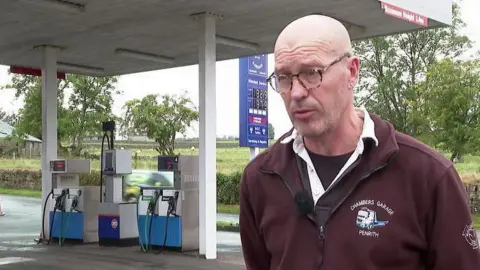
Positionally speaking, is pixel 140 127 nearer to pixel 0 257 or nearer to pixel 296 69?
pixel 0 257

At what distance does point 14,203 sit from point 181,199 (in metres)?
16.3

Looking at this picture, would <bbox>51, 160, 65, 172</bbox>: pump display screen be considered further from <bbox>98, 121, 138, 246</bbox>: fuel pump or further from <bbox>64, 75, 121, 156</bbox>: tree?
<bbox>64, 75, 121, 156</bbox>: tree

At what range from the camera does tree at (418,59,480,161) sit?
19.1m

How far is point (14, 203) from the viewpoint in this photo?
25.3 metres

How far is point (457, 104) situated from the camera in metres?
19.1

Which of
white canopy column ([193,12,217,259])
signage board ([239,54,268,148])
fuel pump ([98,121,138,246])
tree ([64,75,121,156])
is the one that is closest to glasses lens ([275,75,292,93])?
white canopy column ([193,12,217,259])

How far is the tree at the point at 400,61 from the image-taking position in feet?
84.4

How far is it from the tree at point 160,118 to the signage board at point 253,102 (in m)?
16.2

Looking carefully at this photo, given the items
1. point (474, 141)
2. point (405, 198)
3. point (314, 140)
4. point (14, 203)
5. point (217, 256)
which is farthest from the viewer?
point (14, 203)

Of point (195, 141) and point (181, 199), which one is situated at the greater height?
point (195, 141)

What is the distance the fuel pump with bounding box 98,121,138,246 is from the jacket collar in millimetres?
9959

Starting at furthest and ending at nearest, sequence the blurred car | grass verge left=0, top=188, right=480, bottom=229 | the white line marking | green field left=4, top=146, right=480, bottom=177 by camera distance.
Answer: green field left=4, top=146, right=480, bottom=177, grass verge left=0, top=188, right=480, bottom=229, the blurred car, the white line marking

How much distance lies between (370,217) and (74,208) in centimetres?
1143

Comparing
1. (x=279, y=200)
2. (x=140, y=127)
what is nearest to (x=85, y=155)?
(x=140, y=127)
